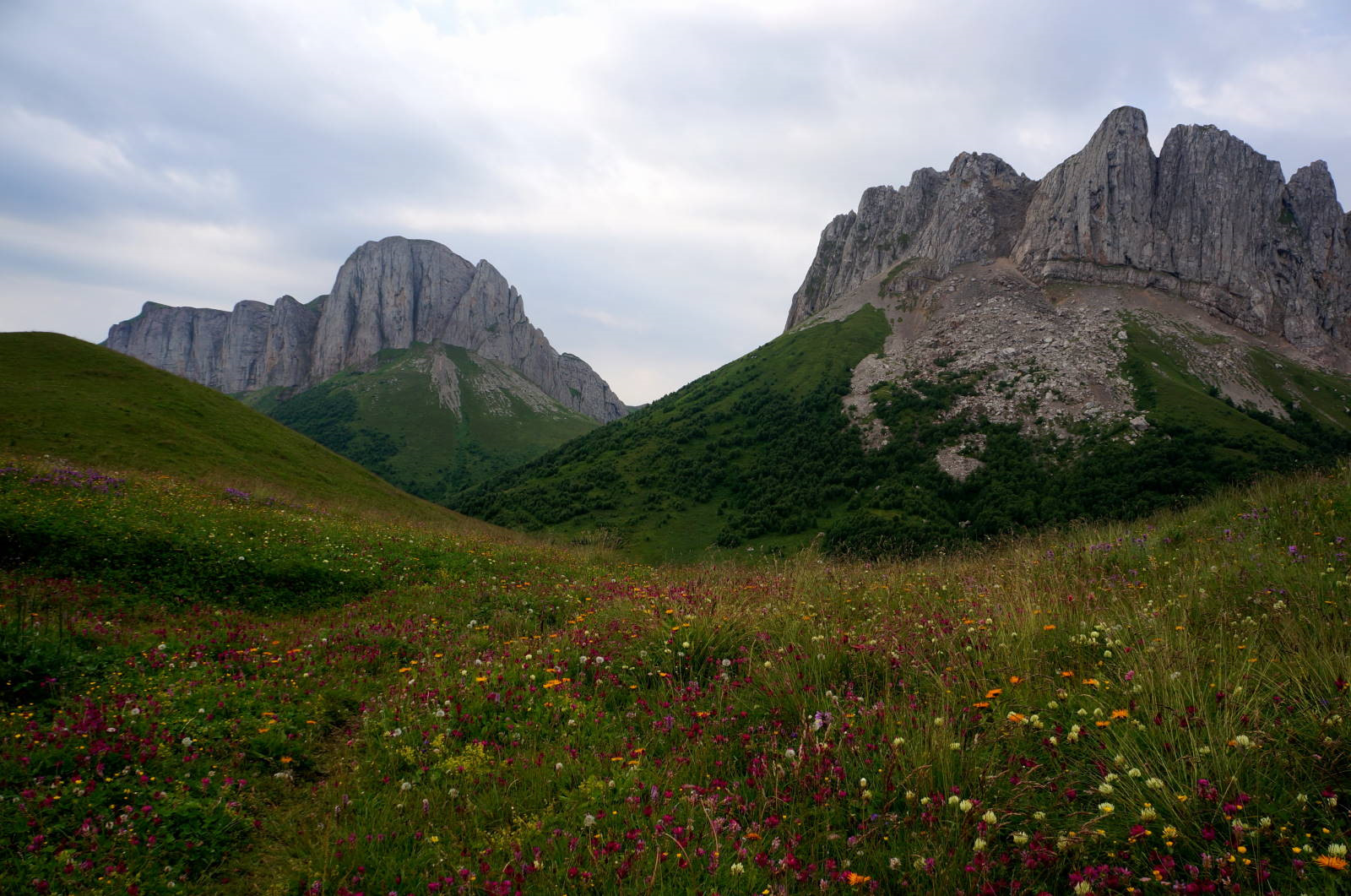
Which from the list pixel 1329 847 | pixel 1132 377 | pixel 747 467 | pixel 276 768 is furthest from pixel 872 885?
pixel 1132 377

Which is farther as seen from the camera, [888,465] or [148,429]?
[888,465]

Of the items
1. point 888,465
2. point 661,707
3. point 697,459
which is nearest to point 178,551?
point 661,707

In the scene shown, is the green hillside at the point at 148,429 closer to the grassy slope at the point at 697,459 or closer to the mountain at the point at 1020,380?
the grassy slope at the point at 697,459

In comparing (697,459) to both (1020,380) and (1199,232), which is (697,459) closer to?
(1020,380)

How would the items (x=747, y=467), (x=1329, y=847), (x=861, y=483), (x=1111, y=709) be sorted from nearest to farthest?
(x=1329, y=847)
(x=1111, y=709)
(x=861, y=483)
(x=747, y=467)

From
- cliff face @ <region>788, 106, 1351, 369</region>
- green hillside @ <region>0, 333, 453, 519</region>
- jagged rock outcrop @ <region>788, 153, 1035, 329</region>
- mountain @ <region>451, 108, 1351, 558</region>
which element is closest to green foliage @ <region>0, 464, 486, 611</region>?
green hillside @ <region>0, 333, 453, 519</region>

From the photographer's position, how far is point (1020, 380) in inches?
3519

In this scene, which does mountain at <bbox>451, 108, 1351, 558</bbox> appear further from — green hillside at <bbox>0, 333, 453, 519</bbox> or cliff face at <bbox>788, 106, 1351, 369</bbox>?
green hillside at <bbox>0, 333, 453, 519</bbox>

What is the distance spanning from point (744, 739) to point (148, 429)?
52.5m

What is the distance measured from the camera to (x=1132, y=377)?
282 feet

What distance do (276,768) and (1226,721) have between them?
8062 millimetres

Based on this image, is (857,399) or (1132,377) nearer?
(1132,377)

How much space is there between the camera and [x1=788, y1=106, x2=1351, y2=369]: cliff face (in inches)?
4289

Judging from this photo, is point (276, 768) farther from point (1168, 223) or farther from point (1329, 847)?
point (1168, 223)
